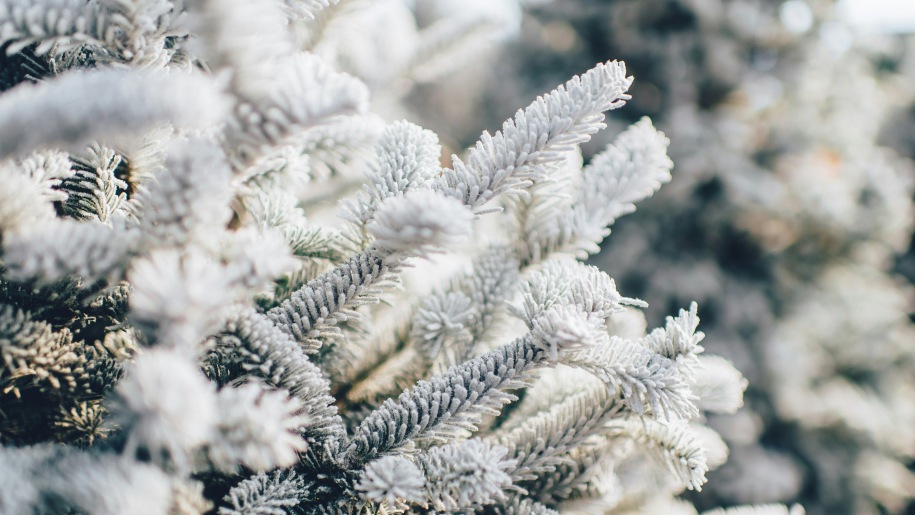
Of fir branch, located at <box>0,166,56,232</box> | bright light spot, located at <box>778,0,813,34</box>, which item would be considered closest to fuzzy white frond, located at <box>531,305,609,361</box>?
fir branch, located at <box>0,166,56,232</box>

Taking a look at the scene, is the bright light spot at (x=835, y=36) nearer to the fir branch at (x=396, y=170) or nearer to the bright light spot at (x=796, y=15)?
the bright light spot at (x=796, y=15)

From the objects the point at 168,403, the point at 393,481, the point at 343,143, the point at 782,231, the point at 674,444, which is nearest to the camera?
the point at 168,403

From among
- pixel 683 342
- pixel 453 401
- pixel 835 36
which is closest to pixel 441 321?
pixel 453 401

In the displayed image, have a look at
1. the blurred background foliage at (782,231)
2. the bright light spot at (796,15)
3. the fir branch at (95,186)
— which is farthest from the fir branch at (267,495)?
the bright light spot at (796,15)

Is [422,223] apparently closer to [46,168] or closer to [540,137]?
[540,137]

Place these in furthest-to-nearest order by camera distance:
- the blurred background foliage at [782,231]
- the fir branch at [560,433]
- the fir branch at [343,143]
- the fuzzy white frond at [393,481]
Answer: the blurred background foliage at [782,231] → the fir branch at [343,143] → the fir branch at [560,433] → the fuzzy white frond at [393,481]

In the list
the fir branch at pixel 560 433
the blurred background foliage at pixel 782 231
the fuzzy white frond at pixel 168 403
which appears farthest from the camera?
the blurred background foliage at pixel 782 231

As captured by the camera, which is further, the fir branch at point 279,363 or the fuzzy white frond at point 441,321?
the fuzzy white frond at point 441,321

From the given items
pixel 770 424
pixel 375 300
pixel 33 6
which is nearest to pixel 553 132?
pixel 375 300
